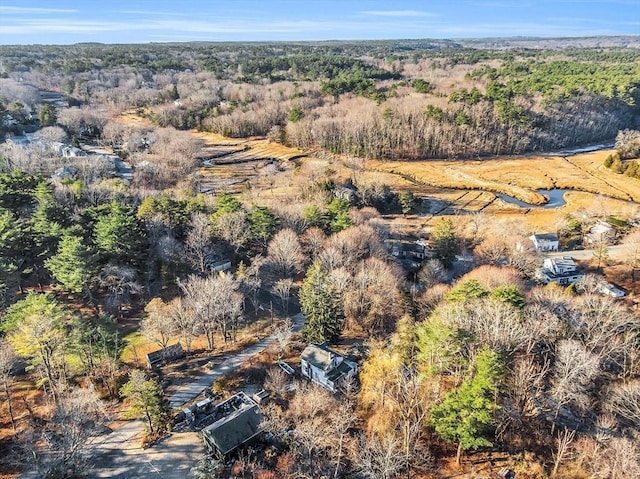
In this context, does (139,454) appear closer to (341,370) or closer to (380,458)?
(341,370)

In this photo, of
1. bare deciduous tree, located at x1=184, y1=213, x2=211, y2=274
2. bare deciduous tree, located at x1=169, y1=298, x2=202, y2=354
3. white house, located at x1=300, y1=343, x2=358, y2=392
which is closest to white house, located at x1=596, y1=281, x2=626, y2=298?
white house, located at x1=300, y1=343, x2=358, y2=392

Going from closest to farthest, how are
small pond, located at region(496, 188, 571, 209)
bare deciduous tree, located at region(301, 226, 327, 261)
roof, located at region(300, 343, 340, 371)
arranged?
roof, located at region(300, 343, 340, 371) → bare deciduous tree, located at region(301, 226, 327, 261) → small pond, located at region(496, 188, 571, 209)

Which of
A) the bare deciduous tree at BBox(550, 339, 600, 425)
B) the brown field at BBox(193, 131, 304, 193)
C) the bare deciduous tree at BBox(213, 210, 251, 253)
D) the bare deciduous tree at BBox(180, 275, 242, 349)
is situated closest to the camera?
the bare deciduous tree at BBox(550, 339, 600, 425)

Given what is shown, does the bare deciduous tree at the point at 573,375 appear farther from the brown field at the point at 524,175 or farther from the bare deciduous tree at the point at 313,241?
the brown field at the point at 524,175

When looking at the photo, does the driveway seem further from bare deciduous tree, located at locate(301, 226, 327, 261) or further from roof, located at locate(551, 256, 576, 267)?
roof, located at locate(551, 256, 576, 267)

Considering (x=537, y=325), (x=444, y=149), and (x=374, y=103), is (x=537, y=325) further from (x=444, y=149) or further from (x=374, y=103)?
(x=374, y=103)
